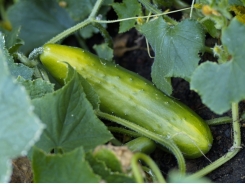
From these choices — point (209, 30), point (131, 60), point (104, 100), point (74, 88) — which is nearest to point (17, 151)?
point (74, 88)

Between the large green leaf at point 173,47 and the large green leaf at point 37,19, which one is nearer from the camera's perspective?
the large green leaf at point 173,47

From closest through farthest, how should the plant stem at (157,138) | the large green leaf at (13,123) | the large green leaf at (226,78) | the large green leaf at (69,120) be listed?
1. the large green leaf at (13,123)
2. the large green leaf at (226,78)
3. the large green leaf at (69,120)
4. the plant stem at (157,138)

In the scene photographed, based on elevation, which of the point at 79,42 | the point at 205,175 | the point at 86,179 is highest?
the point at 86,179

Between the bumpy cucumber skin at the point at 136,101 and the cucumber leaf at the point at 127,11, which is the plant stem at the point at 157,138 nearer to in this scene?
the bumpy cucumber skin at the point at 136,101

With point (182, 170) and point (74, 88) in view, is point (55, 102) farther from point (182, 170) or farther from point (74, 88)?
point (182, 170)

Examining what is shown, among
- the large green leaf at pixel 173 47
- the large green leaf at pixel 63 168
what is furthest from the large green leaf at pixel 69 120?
the large green leaf at pixel 173 47

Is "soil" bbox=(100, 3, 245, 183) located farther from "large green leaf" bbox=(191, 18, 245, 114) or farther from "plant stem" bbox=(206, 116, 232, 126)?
"large green leaf" bbox=(191, 18, 245, 114)

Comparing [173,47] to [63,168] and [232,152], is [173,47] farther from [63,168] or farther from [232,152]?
[63,168]

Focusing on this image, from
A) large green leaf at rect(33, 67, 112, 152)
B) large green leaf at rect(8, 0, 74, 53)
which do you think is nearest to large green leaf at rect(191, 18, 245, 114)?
large green leaf at rect(33, 67, 112, 152)
